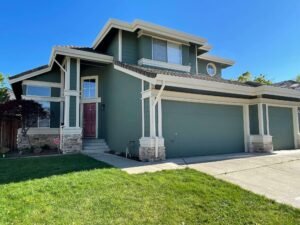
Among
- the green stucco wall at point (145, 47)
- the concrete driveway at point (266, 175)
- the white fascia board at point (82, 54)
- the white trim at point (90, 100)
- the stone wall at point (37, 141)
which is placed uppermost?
the green stucco wall at point (145, 47)

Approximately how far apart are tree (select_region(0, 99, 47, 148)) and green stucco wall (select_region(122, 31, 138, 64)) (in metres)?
5.12

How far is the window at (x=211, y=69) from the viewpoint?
660 inches

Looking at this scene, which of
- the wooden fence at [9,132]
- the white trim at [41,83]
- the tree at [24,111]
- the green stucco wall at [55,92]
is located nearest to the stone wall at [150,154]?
the tree at [24,111]

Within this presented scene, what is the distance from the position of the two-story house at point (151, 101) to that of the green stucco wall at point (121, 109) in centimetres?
5

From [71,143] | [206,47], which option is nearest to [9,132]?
[71,143]

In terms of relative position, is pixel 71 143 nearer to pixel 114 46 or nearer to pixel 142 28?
pixel 114 46

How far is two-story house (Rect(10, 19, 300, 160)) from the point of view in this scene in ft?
29.7

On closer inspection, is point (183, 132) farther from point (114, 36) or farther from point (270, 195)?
point (114, 36)

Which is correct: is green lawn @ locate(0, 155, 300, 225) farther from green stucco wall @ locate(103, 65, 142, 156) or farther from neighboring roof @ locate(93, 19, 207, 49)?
neighboring roof @ locate(93, 19, 207, 49)

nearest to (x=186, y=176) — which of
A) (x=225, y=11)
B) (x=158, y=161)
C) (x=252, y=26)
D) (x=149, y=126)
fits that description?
(x=158, y=161)

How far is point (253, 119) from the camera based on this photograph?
11.6 meters

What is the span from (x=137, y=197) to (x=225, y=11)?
12.5 metres

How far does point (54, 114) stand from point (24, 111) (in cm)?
204

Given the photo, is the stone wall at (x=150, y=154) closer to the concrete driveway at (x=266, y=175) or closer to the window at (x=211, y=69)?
the concrete driveway at (x=266, y=175)
